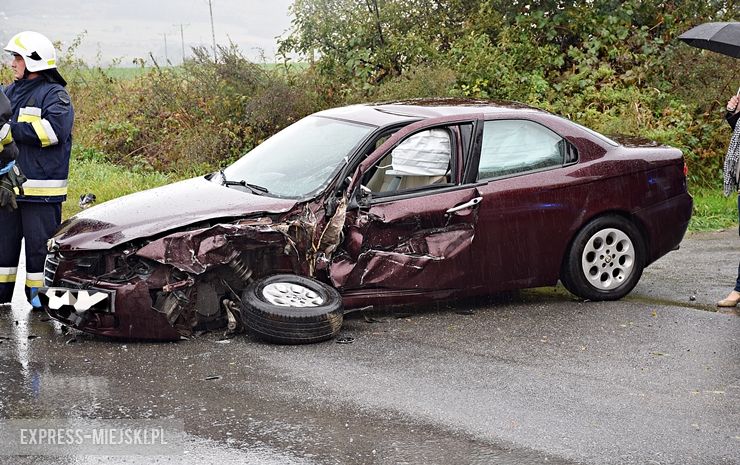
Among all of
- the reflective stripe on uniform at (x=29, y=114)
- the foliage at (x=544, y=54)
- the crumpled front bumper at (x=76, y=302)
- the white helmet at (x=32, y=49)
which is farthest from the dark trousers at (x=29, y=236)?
the foliage at (x=544, y=54)

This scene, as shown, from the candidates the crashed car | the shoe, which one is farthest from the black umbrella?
the shoe

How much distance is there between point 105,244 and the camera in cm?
643

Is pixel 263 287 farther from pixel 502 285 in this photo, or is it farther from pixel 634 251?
pixel 634 251

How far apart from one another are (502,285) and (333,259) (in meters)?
1.30

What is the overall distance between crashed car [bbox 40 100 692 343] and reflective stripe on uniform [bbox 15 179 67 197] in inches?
17.7

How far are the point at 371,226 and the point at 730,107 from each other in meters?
2.99

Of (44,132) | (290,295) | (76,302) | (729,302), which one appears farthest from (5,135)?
(729,302)

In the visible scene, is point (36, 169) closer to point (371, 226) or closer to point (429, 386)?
point (371, 226)

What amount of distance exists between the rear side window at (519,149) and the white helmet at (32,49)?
320 centimetres

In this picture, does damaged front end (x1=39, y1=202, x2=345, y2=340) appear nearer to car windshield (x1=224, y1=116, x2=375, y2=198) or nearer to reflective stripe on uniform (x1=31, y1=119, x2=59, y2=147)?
car windshield (x1=224, y1=116, x2=375, y2=198)

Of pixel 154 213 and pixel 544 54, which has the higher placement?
pixel 544 54

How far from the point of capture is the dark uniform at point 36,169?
287 inches

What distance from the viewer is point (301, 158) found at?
24.5ft

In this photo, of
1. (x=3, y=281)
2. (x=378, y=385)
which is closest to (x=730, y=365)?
(x=378, y=385)
